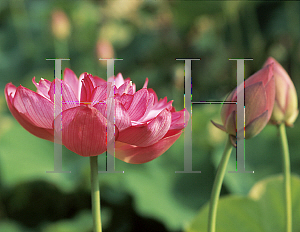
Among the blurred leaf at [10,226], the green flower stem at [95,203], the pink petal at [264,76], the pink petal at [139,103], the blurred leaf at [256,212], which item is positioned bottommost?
the blurred leaf at [10,226]

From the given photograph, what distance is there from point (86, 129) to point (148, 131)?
0.14 ft

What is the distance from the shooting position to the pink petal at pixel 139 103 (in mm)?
207

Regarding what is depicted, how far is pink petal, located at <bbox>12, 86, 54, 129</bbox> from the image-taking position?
20 cm

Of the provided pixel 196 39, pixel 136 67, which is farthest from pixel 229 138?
pixel 196 39

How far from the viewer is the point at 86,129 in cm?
20

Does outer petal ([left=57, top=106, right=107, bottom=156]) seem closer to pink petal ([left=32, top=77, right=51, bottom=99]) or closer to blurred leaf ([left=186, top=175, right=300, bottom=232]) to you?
pink petal ([left=32, top=77, right=51, bottom=99])

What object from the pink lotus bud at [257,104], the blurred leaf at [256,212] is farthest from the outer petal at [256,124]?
the blurred leaf at [256,212]

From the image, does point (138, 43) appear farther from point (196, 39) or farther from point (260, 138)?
point (260, 138)

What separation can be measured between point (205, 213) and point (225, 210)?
0.05 meters

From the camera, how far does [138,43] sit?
1562 millimetres

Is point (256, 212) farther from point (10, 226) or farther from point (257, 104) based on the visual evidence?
point (10, 226)

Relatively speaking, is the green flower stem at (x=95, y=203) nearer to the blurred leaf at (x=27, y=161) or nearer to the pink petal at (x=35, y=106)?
the pink petal at (x=35, y=106)

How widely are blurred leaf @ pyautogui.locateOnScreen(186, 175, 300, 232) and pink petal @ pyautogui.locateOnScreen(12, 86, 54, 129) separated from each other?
1.00 ft

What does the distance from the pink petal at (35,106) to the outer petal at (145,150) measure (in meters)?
0.05
